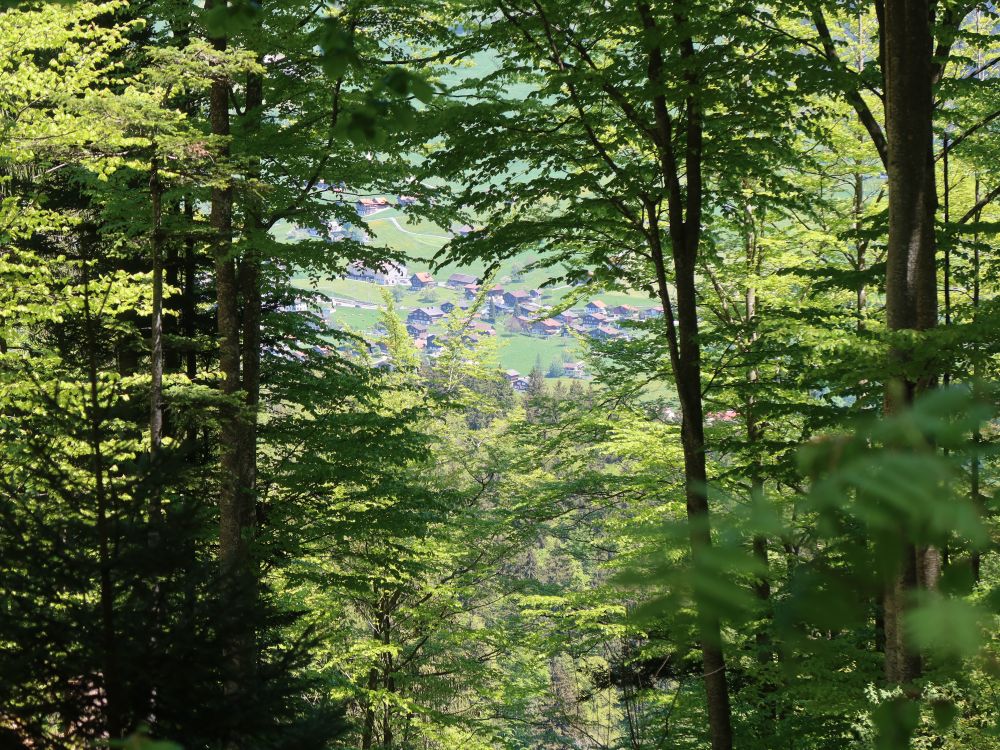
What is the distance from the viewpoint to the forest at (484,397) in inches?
35.5

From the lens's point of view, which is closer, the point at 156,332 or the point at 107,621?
the point at 107,621

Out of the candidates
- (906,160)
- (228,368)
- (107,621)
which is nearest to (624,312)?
(228,368)

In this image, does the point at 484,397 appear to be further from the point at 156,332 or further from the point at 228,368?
the point at 156,332

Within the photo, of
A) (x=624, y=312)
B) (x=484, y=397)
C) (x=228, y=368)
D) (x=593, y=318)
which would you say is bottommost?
(x=484, y=397)

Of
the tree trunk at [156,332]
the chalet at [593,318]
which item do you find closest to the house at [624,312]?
the chalet at [593,318]

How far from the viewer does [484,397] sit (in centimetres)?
1798

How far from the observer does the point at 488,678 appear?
1542cm

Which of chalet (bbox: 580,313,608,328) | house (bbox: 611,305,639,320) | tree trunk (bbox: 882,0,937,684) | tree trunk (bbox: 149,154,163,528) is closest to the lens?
tree trunk (bbox: 882,0,937,684)

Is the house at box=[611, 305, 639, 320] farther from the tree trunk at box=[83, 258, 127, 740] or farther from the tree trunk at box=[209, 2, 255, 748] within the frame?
the tree trunk at box=[83, 258, 127, 740]

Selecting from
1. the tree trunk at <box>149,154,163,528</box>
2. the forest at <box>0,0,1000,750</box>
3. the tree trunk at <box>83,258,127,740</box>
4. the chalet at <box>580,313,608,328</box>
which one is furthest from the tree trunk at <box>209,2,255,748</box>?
the chalet at <box>580,313,608,328</box>

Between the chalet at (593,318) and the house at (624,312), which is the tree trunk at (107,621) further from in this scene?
the chalet at (593,318)

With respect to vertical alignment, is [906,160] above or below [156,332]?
above

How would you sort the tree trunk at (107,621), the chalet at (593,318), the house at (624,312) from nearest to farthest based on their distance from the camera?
1. the tree trunk at (107,621)
2. the house at (624,312)
3. the chalet at (593,318)

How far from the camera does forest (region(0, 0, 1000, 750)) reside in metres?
0.90
